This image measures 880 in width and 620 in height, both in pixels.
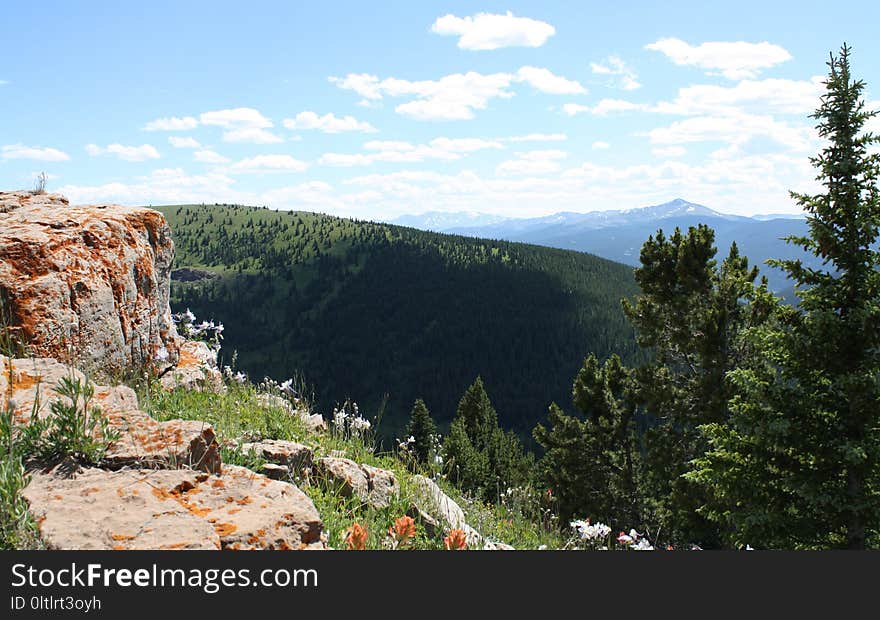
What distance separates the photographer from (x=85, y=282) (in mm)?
6215

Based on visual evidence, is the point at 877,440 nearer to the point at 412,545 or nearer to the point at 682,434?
the point at 682,434

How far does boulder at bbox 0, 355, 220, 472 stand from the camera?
369 centimetres

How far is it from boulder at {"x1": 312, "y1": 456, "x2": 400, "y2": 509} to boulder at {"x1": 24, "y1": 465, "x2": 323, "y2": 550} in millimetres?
1303

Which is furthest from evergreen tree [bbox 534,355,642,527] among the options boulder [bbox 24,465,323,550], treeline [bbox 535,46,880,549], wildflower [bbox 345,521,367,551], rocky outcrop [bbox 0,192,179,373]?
boulder [bbox 24,465,323,550]

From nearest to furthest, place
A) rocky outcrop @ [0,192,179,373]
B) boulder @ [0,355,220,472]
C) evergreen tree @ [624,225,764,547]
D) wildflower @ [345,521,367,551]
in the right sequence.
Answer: wildflower @ [345,521,367,551] < boulder @ [0,355,220,472] < rocky outcrop @ [0,192,179,373] < evergreen tree @ [624,225,764,547]

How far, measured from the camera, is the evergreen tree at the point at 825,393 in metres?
9.89

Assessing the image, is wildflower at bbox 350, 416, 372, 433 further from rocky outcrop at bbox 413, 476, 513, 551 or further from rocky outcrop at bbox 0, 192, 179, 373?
rocky outcrop at bbox 0, 192, 179, 373

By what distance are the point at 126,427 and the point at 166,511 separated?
1.15 m

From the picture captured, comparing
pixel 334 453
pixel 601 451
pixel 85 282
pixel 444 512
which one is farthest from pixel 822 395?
pixel 601 451

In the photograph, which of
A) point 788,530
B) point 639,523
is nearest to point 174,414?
point 788,530

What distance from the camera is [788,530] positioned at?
10.1 meters

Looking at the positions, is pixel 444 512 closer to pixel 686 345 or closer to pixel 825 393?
pixel 825 393

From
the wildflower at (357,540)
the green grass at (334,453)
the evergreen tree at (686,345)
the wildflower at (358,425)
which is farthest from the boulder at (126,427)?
the evergreen tree at (686,345)

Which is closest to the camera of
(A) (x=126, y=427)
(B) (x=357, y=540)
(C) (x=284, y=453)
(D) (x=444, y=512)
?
(B) (x=357, y=540)
